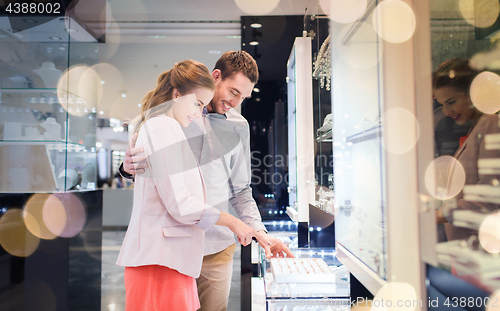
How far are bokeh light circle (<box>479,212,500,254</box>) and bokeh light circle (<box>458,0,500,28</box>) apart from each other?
616mm

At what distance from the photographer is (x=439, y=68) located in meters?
0.77

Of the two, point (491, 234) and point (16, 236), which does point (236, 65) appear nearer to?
point (491, 234)

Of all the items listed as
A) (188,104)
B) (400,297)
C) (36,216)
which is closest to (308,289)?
(400,297)

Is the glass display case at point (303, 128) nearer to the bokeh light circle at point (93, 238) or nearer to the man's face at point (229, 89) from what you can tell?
the man's face at point (229, 89)

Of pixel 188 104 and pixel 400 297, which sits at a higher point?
pixel 188 104

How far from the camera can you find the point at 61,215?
2.30 metres

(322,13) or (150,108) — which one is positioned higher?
(322,13)

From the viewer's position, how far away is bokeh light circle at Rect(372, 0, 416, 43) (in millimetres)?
692

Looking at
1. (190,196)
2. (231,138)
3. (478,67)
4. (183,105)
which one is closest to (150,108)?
(183,105)

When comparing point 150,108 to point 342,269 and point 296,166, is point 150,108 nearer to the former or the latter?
point 342,269

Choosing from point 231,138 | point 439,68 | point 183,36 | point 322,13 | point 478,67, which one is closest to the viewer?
point 439,68

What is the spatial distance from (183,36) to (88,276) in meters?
2.87

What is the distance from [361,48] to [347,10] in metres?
0.19

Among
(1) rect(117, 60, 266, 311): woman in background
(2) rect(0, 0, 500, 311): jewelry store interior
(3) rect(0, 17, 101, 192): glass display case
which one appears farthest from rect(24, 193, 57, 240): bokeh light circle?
(1) rect(117, 60, 266, 311): woman in background
